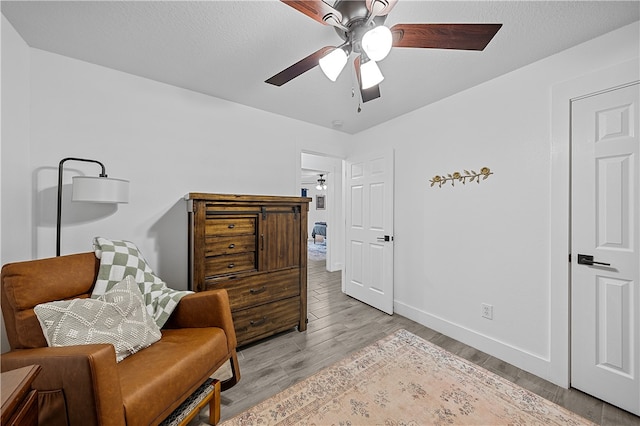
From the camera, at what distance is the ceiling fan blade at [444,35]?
106 centimetres

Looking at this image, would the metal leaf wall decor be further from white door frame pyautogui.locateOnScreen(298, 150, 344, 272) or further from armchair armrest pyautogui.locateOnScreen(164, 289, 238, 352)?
white door frame pyautogui.locateOnScreen(298, 150, 344, 272)

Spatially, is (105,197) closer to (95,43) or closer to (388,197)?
(95,43)

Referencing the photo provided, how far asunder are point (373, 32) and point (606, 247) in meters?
2.02

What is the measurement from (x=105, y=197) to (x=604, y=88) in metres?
3.36

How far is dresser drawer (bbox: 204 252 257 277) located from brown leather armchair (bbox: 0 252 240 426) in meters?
0.36

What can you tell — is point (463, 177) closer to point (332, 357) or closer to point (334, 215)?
point (332, 357)

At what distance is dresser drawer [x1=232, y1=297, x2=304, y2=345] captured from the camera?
7.30 feet

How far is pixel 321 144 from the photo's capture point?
3406 mm

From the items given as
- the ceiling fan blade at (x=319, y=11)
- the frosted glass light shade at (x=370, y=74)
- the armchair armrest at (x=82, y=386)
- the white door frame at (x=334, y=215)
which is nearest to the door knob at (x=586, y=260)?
the frosted glass light shade at (x=370, y=74)

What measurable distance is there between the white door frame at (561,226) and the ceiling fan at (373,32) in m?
1.16

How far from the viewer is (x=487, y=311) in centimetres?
222

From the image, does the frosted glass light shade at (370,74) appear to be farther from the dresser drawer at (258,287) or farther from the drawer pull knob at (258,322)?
the drawer pull knob at (258,322)

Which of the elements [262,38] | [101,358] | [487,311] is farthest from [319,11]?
[487,311]

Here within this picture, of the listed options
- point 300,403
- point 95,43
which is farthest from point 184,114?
point 300,403
